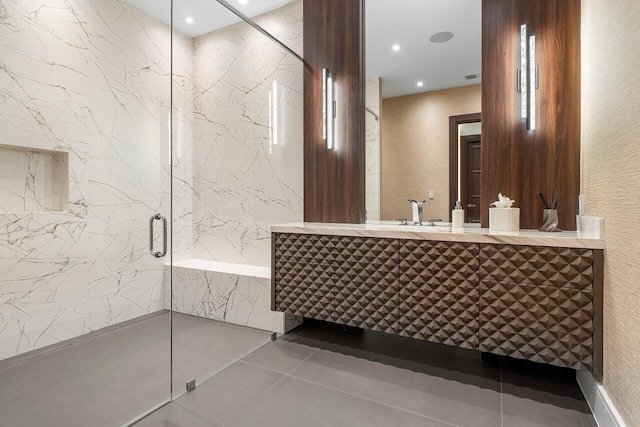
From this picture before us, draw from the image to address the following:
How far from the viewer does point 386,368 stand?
2262 millimetres

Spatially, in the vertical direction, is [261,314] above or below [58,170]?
below

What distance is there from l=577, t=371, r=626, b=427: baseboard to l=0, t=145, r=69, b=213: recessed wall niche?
2716mm

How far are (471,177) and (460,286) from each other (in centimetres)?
90

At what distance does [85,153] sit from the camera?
1758mm

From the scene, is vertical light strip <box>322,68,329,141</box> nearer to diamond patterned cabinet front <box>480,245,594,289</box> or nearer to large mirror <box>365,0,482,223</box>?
large mirror <box>365,0,482,223</box>

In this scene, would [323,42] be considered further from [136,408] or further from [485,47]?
[136,408]

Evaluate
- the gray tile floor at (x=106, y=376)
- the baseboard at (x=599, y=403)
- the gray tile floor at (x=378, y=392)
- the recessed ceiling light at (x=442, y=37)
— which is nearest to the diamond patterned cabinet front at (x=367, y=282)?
the gray tile floor at (x=378, y=392)

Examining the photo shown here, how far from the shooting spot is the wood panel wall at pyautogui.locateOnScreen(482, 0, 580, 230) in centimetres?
220

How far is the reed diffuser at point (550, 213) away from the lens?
2.09 metres

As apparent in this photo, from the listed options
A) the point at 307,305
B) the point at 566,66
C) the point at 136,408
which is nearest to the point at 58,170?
the point at 136,408

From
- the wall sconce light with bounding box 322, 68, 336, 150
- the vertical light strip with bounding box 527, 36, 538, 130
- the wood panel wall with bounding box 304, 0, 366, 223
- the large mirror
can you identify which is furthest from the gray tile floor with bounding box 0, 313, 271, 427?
the vertical light strip with bounding box 527, 36, 538, 130

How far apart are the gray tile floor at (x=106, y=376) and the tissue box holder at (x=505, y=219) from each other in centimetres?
200

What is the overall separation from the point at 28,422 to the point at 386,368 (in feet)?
6.26

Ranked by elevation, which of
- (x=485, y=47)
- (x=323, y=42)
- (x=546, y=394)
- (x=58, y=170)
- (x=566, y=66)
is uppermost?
(x=323, y=42)
